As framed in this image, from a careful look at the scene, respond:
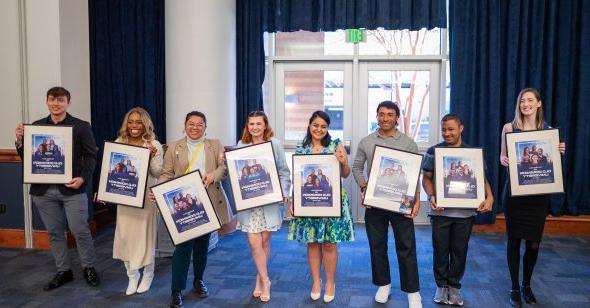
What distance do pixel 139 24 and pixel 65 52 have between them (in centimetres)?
164

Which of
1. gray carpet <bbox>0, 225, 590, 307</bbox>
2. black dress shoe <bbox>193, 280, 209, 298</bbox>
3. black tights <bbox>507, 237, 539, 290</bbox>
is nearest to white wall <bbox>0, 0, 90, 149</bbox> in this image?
gray carpet <bbox>0, 225, 590, 307</bbox>

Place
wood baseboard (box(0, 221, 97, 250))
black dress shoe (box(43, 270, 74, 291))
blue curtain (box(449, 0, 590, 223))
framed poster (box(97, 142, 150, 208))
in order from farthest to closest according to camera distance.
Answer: blue curtain (box(449, 0, 590, 223)), wood baseboard (box(0, 221, 97, 250)), black dress shoe (box(43, 270, 74, 291)), framed poster (box(97, 142, 150, 208))

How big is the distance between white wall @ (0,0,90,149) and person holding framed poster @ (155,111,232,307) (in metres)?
1.98

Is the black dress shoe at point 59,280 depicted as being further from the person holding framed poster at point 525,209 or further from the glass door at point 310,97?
the person holding framed poster at point 525,209

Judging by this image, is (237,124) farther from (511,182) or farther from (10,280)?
(511,182)

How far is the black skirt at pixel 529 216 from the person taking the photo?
334 cm

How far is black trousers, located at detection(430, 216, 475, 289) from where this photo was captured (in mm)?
3312

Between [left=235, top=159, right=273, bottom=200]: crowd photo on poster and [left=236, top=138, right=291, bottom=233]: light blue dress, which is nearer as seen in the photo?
[left=235, top=159, right=273, bottom=200]: crowd photo on poster

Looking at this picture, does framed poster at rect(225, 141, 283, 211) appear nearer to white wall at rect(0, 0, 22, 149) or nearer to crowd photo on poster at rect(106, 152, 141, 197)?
crowd photo on poster at rect(106, 152, 141, 197)

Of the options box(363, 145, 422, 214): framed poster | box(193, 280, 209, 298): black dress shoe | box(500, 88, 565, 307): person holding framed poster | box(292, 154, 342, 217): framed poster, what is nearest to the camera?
box(363, 145, 422, 214): framed poster

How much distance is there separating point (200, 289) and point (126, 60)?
376 centimetres

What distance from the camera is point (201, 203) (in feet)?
10.8

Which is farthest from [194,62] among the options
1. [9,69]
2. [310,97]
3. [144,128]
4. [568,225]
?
[568,225]

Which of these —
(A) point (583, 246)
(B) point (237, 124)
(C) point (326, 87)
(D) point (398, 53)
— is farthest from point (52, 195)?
(A) point (583, 246)
